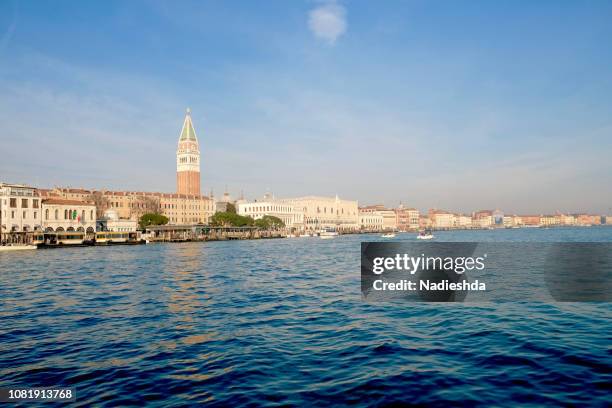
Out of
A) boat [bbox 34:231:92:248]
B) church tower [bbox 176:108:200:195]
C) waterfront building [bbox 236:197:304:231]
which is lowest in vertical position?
boat [bbox 34:231:92:248]

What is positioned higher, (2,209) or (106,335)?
(2,209)

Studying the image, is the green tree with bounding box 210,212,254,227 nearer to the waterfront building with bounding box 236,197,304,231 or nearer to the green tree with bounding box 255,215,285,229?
the green tree with bounding box 255,215,285,229

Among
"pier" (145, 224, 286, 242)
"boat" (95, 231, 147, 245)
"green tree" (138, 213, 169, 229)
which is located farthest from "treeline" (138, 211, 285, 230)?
"boat" (95, 231, 147, 245)

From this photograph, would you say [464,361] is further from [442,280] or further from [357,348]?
[442,280]

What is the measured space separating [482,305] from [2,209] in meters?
81.4

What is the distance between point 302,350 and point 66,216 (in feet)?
296

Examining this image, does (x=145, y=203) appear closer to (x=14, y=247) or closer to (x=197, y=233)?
(x=197, y=233)

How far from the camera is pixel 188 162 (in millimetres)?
169375

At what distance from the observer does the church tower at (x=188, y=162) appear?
166 metres

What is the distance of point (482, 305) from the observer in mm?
16812

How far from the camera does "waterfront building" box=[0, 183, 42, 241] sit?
7650 centimetres

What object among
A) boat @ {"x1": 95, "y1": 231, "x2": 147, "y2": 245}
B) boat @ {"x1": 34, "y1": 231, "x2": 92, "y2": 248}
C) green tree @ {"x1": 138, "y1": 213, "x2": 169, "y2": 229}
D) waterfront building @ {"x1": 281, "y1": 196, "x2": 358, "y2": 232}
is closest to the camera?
boat @ {"x1": 34, "y1": 231, "x2": 92, "y2": 248}

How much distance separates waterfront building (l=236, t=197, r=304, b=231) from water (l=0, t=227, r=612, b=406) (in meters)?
151

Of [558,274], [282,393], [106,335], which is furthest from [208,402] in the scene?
[558,274]
